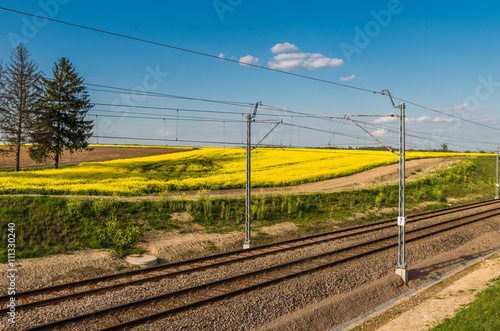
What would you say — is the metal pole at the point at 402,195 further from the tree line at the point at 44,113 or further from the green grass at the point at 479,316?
the tree line at the point at 44,113

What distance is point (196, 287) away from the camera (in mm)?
12969

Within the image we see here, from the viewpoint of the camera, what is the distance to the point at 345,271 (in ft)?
51.7

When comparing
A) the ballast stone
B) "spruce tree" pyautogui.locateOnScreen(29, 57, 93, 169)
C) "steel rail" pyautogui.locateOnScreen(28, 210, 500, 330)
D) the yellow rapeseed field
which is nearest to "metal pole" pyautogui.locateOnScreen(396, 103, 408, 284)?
"steel rail" pyautogui.locateOnScreen(28, 210, 500, 330)

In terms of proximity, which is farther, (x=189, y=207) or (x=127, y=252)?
(x=189, y=207)

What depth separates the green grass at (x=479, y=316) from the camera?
983 centimetres

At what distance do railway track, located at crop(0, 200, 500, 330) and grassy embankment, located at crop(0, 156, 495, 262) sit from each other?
3.52 metres

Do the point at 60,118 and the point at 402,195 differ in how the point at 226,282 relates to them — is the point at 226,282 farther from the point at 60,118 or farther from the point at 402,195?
the point at 60,118

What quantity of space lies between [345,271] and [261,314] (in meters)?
5.80

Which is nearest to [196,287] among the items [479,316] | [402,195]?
[479,316]

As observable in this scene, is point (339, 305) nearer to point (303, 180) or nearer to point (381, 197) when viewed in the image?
point (381, 197)

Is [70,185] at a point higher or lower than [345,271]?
higher

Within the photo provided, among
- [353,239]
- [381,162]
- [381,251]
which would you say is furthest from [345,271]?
[381,162]

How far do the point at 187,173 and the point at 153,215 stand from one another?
21.5 m

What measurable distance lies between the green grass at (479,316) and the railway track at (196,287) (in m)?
5.87
